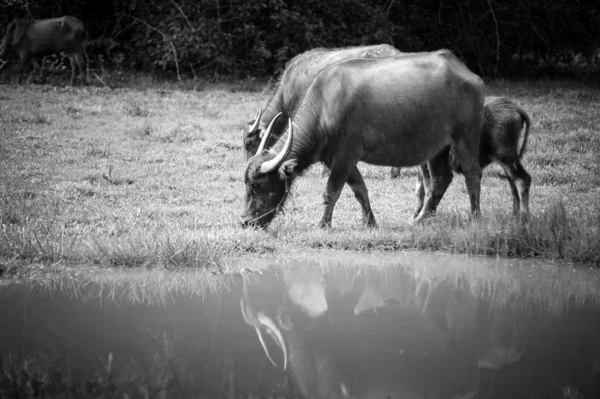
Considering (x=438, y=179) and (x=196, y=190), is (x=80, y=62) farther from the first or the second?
(x=438, y=179)

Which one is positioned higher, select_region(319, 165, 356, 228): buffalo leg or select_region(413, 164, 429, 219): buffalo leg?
select_region(319, 165, 356, 228): buffalo leg

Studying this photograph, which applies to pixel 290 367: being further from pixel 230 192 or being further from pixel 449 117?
pixel 230 192

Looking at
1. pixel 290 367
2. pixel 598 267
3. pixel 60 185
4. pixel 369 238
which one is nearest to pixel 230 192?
pixel 60 185

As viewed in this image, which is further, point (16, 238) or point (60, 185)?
point (60, 185)

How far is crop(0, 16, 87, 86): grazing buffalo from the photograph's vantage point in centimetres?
1691

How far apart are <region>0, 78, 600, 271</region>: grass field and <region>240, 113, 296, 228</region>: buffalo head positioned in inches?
5.9

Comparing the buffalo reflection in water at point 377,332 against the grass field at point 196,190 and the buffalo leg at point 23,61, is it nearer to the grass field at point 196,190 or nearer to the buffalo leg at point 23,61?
the grass field at point 196,190

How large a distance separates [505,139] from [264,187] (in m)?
2.62

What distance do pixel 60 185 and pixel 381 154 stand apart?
397 centimetres

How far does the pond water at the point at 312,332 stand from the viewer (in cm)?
426

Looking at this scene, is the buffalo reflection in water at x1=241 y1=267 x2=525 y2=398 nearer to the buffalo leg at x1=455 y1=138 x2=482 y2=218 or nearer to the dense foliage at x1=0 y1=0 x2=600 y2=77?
the buffalo leg at x1=455 y1=138 x2=482 y2=218

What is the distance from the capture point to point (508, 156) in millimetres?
8242

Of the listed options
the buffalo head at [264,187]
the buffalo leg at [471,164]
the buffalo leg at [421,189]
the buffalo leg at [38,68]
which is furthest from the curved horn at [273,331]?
the buffalo leg at [38,68]

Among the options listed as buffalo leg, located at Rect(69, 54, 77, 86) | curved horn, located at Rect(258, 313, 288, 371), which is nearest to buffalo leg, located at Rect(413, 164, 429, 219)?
curved horn, located at Rect(258, 313, 288, 371)
